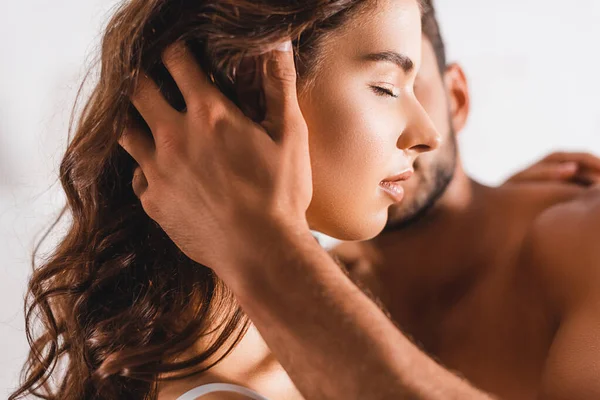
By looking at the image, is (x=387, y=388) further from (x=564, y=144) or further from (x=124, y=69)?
(x=564, y=144)

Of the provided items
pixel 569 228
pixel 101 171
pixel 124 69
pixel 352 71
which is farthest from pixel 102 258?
pixel 569 228

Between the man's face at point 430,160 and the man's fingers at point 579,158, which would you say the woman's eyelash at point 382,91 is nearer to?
the man's face at point 430,160

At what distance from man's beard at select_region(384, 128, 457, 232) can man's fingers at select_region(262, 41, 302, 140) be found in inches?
34.4

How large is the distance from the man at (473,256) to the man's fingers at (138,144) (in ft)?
2.78

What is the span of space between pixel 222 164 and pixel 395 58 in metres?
0.28

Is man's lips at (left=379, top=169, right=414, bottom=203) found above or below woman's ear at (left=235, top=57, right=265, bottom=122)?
below

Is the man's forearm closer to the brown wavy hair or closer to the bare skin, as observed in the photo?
the bare skin

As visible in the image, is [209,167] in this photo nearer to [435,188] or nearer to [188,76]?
[188,76]

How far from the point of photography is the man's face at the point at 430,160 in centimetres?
162

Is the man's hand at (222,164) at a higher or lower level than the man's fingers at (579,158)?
higher

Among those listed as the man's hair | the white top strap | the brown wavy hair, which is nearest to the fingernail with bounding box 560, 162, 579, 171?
the man's hair

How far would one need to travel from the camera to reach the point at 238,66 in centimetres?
89

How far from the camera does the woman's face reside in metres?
0.94

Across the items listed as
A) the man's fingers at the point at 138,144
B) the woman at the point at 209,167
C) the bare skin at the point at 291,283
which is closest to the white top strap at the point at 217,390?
the woman at the point at 209,167
